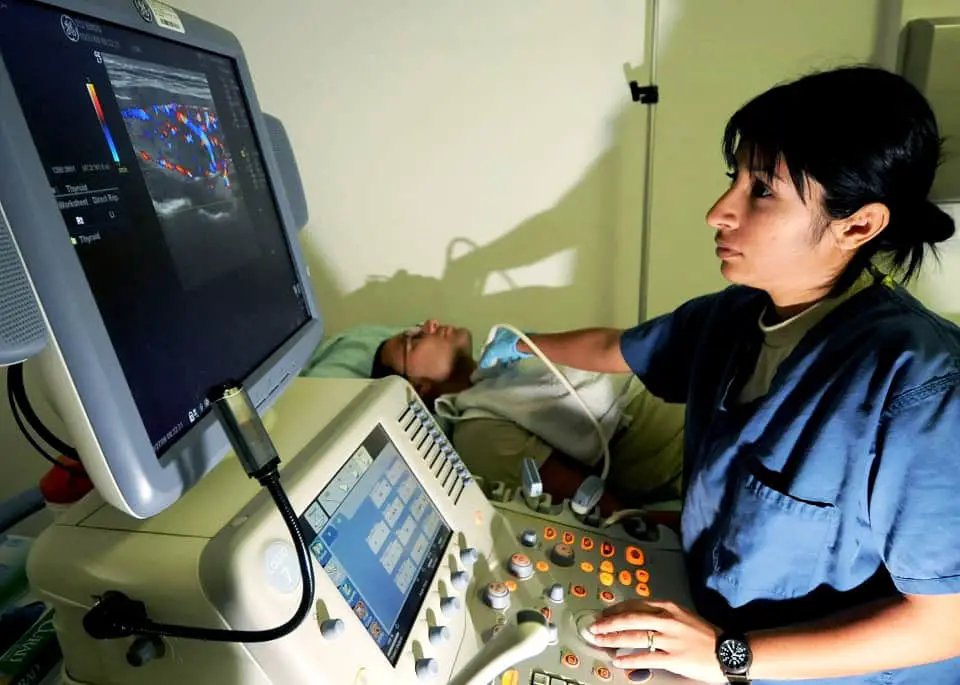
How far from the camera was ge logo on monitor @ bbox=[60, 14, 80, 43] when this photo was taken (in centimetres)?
47

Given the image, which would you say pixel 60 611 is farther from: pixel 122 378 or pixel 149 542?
pixel 122 378

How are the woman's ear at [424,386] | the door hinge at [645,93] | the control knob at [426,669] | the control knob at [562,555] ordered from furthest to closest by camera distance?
the woman's ear at [424,386]
the door hinge at [645,93]
the control knob at [562,555]
the control knob at [426,669]

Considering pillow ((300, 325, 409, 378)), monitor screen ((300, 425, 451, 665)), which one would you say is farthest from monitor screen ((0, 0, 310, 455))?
pillow ((300, 325, 409, 378))

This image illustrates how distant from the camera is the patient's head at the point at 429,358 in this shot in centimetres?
139

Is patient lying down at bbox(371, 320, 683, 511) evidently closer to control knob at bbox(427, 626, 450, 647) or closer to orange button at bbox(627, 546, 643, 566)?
orange button at bbox(627, 546, 643, 566)

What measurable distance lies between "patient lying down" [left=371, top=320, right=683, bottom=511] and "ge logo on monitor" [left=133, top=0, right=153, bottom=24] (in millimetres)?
867

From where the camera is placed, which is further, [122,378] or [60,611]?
[60,611]

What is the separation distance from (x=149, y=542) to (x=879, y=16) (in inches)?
56.9

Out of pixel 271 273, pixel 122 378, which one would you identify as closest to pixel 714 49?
pixel 271 273

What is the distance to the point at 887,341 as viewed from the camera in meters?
0.70

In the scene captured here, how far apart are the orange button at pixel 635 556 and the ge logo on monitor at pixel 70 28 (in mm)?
777

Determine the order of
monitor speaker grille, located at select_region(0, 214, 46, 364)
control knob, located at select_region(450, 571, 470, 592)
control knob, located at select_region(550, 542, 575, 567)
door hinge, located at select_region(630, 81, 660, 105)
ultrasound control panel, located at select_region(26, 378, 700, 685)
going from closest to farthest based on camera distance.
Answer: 1. monitor speaker grille, located at select_region(0, 214, 46, 364)
2. ultrasound control panel, located at select_region(26, 378, 700, 685)
3. control knob, located at select_region(450, 571, 470, 592)
4. control knob, located at select_region(550, 542, 575, 567)
5. door hinge, located at select_region(630, 81, 660, 105)

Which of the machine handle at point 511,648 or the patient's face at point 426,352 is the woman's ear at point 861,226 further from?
the patient's face at point 426,352

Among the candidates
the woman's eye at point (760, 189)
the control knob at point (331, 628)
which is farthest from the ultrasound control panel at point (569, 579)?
the woman's eye at point (760, 189)
